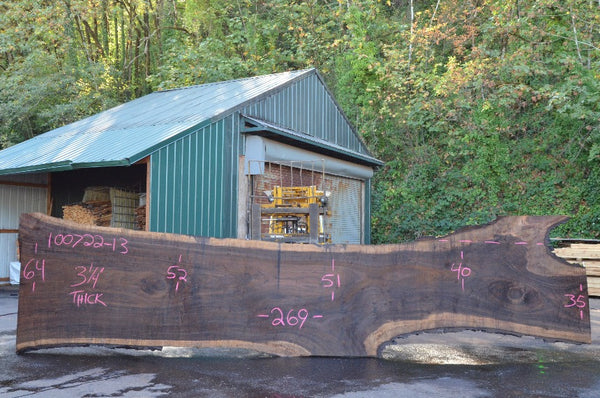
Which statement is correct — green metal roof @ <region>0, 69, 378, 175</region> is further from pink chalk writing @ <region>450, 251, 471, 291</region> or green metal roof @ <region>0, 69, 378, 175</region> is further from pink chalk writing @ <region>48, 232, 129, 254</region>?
pink chalk writing @ <region>450, 251, 471, 291</region>

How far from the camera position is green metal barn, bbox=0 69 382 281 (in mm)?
10562

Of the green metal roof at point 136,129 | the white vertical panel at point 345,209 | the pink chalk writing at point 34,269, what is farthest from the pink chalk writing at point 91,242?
the white vertical panel at point 345,209

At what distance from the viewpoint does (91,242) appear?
20.1 feet

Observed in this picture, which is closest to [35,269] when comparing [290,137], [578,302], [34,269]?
[34,269]

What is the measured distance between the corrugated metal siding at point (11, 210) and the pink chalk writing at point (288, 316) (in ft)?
34.6

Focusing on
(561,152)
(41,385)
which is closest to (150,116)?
(41,385)

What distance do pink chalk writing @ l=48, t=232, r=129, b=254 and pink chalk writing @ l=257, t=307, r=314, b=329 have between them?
1.72 meters

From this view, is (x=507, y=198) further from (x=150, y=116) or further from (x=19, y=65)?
(x=19, y=65)

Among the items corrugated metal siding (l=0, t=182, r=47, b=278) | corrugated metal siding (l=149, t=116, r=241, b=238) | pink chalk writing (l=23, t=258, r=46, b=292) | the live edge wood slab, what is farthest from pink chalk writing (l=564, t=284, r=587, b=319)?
corrugated metal siding (l=0, t=182, r=47, b=278)

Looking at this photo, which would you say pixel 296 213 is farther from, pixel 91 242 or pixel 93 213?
pixel 93 213

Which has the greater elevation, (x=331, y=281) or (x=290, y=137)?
(x=290, y=137)

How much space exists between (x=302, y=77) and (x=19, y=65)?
15509 mm

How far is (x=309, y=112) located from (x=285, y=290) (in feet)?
33.1

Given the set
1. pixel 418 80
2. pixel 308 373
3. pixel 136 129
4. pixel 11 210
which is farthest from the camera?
pixel 418 80
